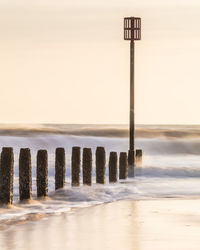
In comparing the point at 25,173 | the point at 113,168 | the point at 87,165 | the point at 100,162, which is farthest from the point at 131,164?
the point at 25,173

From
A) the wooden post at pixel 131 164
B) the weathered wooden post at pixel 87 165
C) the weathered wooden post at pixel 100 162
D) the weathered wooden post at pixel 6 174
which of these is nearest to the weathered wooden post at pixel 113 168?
the weathered wooden post at pixel 100 162

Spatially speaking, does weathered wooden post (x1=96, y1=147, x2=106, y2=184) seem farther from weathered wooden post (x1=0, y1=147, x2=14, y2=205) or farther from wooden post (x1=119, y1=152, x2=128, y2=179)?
weathered wooden post (x1=0, y1=147, x2=14, y2=205)

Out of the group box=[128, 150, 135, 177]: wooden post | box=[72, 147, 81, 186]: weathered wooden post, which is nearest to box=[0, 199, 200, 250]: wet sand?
box=[72, 147, 81, 186]: weathered wooden post

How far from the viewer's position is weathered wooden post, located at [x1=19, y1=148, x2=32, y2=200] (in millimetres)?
12812

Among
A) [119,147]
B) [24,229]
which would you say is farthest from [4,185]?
[119,147]

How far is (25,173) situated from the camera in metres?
13.0

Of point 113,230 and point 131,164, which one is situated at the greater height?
point 131,164

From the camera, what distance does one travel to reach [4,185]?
1207 centimetres

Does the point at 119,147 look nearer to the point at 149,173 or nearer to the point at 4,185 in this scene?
the point at 149,173

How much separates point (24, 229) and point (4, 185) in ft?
10.3

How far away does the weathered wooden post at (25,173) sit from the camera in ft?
42.0

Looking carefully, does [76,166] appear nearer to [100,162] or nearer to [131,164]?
[100,162]

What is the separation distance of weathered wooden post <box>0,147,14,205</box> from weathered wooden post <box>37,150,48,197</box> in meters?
1.66

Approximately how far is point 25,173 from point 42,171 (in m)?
0.79
